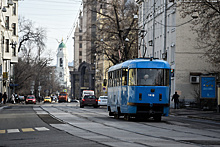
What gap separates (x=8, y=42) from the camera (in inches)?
3088

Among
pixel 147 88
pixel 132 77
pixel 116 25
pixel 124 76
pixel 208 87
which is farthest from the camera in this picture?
pixel 116 25

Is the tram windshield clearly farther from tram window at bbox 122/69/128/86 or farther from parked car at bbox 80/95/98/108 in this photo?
parked car at bbox 80/95/98/108

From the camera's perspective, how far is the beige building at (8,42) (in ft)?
243

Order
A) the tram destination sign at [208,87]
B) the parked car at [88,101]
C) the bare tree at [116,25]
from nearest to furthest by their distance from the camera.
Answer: the tram destination sign at [208,87] → the parked car at [88,101] → the bare tree at [116,25]

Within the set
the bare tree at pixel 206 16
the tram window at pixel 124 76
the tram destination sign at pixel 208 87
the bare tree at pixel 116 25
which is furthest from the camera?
the bare tree at pixel 116 25

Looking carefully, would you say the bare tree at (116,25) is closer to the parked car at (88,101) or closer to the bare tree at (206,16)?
the parked car at (88,101)

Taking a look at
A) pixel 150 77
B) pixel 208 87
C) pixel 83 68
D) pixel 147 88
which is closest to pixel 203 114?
pixel 208 87

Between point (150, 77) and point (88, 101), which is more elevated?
point (150, 77)

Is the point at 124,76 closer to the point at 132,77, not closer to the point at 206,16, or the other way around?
the point at 132,77

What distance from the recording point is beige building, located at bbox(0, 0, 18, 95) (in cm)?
7397

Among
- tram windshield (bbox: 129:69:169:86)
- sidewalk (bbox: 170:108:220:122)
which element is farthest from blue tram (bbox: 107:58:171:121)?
sidewalk (bbox: 170:108:220:122)

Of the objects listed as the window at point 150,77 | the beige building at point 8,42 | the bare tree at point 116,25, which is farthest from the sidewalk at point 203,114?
the beige building at point 8,42

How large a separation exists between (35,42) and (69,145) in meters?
69.6

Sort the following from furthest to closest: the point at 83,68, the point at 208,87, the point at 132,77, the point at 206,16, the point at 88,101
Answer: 1. the point at 83,68
2. the point at 88,101
3. the point at 208,87
4. the point at 206,16
5. the point at 132,77
